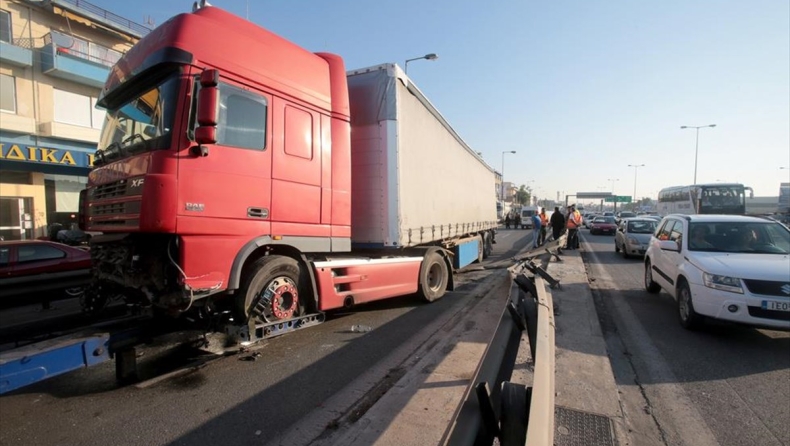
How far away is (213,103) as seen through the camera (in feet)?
13.0

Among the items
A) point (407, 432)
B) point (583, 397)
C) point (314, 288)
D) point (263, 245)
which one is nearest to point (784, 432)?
point (583, 397)

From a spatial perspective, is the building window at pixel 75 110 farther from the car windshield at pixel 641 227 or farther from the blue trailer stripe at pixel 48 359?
the car windshield at pixel 641 227

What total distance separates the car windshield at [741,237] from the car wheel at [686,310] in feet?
2.43

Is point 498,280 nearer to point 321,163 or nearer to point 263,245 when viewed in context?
point 321,163

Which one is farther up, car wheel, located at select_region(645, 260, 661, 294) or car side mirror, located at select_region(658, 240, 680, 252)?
car side mirror, located at select_region(658, 240, 680, 252)

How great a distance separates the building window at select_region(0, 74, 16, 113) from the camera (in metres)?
16.3

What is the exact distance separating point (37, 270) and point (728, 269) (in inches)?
479

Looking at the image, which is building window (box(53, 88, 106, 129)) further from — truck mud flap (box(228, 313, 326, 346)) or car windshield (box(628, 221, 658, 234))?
car windshield (box(628, 221, 658, 234))

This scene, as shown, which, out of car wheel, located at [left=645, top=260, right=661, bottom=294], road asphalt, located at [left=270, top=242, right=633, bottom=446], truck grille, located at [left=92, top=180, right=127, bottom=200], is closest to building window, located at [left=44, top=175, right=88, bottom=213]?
truck grille, located at [left=92, top=180, right=127, bottom=200]

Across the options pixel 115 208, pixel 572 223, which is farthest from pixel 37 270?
pixel 572 223

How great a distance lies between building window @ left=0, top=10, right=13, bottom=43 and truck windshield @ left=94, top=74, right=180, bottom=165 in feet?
60.5

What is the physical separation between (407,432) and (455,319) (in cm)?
360

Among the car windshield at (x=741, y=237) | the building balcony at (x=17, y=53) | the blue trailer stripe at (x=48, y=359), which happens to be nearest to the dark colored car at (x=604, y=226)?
the car windshield at (x=741, y=237)

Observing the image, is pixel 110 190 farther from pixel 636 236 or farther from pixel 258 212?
pixel 636 236
